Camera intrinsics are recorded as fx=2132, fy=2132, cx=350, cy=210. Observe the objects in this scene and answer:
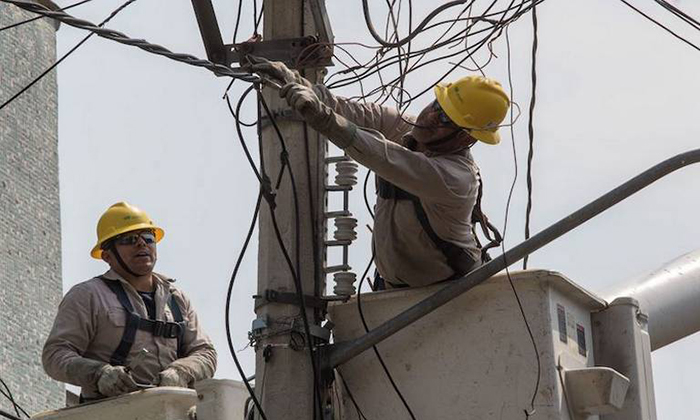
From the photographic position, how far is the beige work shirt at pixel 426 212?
31.1 feet

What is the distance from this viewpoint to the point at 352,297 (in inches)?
386

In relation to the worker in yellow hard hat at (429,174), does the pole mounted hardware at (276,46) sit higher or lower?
higher

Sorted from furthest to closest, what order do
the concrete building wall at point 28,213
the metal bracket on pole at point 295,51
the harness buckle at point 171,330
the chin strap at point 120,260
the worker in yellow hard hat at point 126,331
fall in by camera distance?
1. the concrete building wall at point 28,213
2. the chin strap at point 120,260
3. the harness buckle at point 171,330
4. the worker in yellow hard hat at point 126,331
5. the metal bracket on pole at point 295,51

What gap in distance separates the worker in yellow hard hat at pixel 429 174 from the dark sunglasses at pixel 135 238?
152cm

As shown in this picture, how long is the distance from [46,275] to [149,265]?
1540 centimetres

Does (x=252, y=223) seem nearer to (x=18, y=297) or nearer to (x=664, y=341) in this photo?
(x=664, y=341)

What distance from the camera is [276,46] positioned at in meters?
10.2

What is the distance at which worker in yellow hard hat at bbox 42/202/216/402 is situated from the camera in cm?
1051

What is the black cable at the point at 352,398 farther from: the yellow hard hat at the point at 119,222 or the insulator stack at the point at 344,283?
the yellow hard hat at the point at 119,222

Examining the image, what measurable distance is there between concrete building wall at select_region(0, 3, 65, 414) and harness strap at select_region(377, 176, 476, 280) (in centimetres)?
1490

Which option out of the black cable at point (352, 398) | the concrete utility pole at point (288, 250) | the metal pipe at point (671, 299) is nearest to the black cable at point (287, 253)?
the concrete utility pole at point (288, 250)

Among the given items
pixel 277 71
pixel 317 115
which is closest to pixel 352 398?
pixel 317 115

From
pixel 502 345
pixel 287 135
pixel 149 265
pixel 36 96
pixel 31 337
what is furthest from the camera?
pixel 36 96

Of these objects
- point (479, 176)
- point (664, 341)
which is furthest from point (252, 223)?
point (664, 341)
